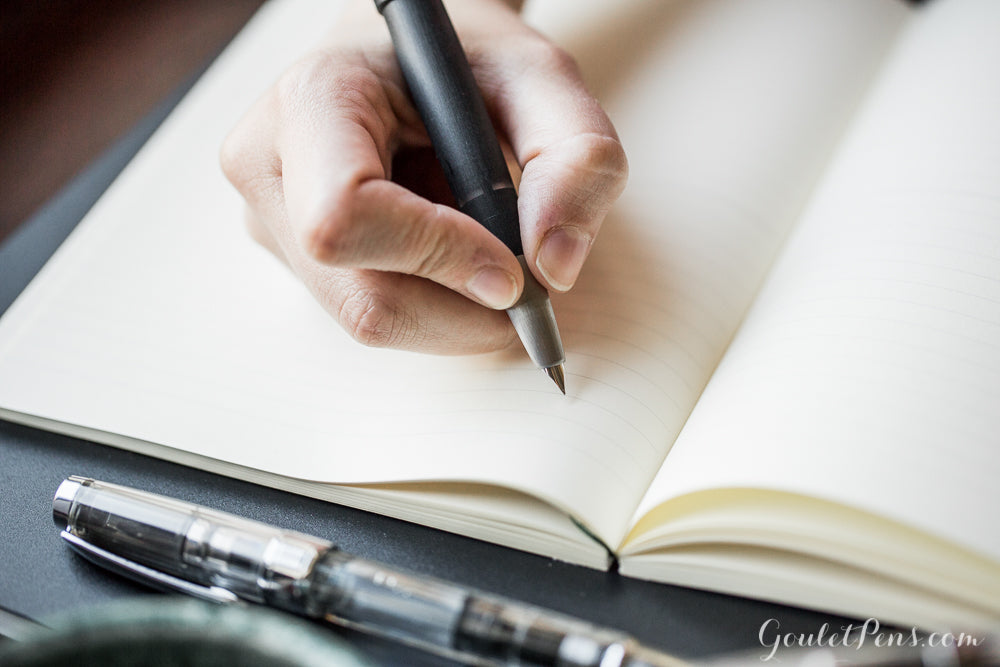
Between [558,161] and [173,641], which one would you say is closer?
[173,641]

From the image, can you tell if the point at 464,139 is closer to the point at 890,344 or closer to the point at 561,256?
the point at 561,256

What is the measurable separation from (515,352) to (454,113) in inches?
6.5

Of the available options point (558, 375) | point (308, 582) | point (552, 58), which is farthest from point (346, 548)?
point (552, 58)

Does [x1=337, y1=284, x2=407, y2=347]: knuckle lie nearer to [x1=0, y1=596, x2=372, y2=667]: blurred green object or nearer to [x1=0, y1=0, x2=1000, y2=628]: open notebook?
[x1=0, y1=0, x2=1000, y2=628]: open notebook

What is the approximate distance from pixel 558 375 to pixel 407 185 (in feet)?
0.76

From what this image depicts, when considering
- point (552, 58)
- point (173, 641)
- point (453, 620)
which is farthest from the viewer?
point (552, 58)

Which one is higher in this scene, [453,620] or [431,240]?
[431,240]

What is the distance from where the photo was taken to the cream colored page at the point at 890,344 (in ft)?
1.41

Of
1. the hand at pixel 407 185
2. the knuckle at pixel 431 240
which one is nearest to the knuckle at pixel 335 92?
the hand at pixel 407 185

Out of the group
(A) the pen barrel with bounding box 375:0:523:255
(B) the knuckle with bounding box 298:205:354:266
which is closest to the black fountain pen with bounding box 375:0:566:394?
(A) the pen barrel with bounding box 375:0:523:255

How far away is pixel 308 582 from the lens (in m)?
0.45

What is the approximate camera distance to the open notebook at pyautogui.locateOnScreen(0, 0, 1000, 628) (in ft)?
1.45

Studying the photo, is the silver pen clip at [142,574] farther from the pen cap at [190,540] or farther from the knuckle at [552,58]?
the knuckle at [552,58]

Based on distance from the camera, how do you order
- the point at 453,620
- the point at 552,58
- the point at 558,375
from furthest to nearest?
the point at 552,58 < the point at 558,375 < the point at 453,620
